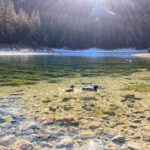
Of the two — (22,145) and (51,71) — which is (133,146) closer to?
(22,145)

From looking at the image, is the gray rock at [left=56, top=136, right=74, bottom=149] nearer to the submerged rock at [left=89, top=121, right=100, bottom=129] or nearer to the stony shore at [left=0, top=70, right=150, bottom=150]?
the stony shore at [left=0, top=70, right=150, bottom=150]

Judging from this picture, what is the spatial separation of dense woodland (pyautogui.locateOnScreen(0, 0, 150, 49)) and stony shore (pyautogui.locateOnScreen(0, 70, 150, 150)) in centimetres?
8350

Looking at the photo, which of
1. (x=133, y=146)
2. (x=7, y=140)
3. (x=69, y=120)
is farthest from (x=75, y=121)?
(x=7, y=140)

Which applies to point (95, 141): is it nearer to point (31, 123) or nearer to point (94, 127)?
point (94, 127)

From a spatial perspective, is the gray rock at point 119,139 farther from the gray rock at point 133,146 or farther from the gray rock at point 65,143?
the gray rock at point 65,143

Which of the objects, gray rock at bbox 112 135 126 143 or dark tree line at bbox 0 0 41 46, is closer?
gray rock at bbox 112 135 126 143

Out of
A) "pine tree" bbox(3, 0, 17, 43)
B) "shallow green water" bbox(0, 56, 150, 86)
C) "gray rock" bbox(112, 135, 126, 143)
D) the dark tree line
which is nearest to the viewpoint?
"gray rock" bbox(112, 135, 126, 143)

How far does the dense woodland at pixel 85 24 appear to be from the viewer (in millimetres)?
99750

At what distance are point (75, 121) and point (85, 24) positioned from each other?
421ft

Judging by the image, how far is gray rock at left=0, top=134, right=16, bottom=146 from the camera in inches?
187

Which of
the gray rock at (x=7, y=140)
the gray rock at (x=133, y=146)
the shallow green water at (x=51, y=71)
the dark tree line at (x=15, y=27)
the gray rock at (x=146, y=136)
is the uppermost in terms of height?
the dark tree line at (x=15, y=27)

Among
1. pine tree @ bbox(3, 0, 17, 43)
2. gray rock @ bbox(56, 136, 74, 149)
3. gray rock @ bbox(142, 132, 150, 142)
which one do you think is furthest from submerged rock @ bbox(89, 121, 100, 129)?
pine tree @ bbox(3, 0, 17, 43)

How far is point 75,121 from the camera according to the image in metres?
6.38

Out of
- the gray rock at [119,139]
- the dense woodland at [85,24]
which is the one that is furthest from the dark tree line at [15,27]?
the gray rock at [119,139]
